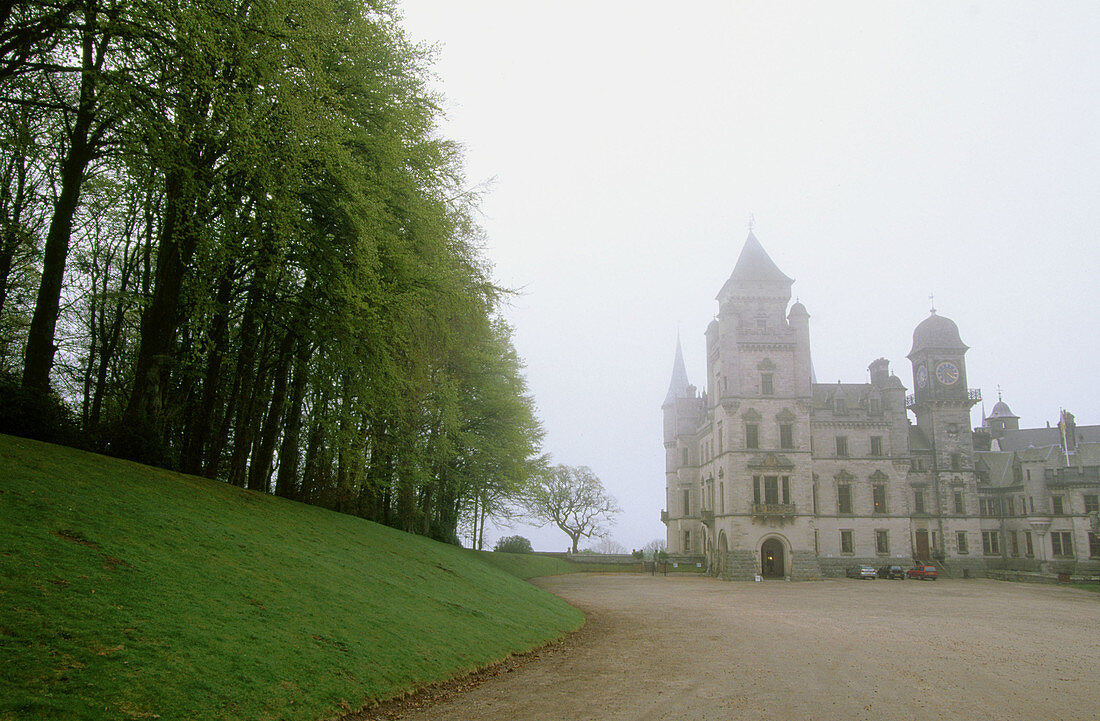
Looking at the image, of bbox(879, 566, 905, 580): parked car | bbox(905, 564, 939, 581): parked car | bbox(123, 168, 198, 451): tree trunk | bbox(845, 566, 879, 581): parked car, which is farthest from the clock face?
bbox(123, 168, 198, 451): tree trunk

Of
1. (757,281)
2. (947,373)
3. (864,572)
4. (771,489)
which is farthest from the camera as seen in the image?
(947,373)

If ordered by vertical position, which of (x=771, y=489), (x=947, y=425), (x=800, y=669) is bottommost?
(x=800, y=669)

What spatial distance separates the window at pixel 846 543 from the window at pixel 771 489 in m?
9.57

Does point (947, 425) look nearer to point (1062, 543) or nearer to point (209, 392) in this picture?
point (1062, 543)

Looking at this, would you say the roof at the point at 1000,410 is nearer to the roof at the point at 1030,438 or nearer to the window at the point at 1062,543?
the roof at the point at 1030,438

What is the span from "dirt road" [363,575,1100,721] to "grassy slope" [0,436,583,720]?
1.36 m

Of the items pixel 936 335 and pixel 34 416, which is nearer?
pixel 34 416

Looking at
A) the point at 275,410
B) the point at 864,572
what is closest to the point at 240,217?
the point at 275,410

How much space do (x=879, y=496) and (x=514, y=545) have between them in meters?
33.1

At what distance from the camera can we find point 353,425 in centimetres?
1856

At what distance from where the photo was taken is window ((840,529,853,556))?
60281 mm

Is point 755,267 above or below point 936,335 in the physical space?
above

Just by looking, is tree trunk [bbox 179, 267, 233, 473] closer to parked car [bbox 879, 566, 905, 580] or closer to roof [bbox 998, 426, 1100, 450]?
parked car [bbox 879, 566, 905, 580]

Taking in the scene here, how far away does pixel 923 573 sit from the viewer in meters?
55.4
